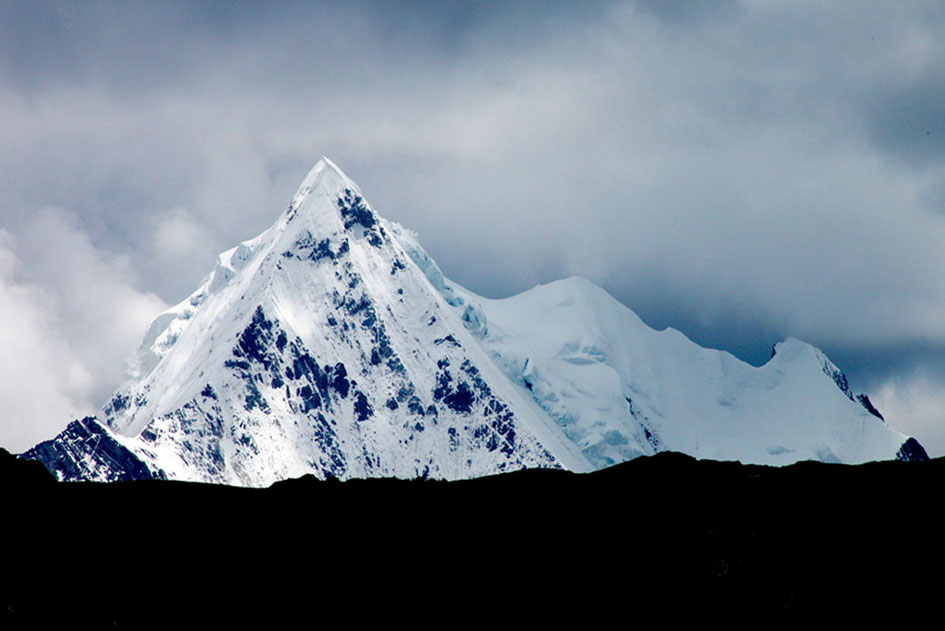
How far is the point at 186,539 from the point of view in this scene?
7044cm

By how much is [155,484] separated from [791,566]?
32.6m

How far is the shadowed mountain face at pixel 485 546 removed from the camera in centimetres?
6600

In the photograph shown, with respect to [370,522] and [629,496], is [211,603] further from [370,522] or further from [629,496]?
[629,496]

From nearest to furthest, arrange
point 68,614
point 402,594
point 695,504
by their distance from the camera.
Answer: point 68,614 < point 402,594 < point 695,504

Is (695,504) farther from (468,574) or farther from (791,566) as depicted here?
(468,574)

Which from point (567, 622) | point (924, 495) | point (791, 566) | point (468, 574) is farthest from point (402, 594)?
point (924, 495)

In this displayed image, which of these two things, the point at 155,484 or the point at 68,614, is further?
the point at 155,484

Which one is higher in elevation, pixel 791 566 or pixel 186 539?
pixel 186 539

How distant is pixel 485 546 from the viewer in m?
71.2

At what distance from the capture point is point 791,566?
223 feet

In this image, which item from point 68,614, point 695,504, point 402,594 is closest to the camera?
point 68,614

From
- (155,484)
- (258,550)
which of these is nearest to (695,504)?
(258,550)

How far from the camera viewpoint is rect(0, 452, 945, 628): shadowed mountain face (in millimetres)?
66000

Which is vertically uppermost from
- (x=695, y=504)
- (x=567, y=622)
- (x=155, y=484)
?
(x=155, y=484)
